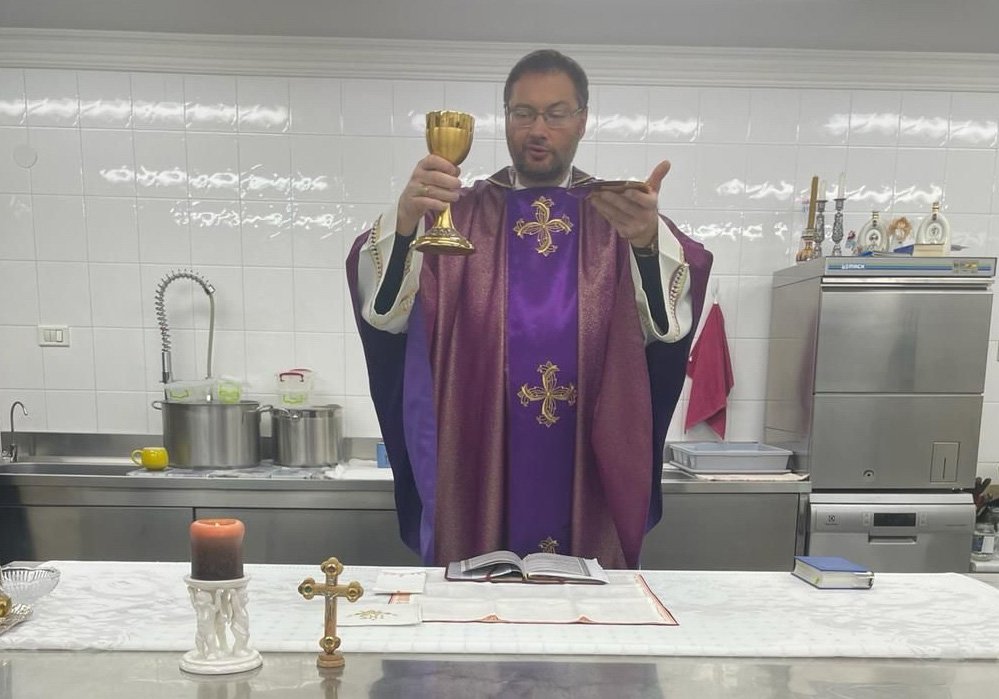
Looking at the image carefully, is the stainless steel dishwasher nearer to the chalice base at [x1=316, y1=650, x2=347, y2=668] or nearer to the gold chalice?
the gold chalice

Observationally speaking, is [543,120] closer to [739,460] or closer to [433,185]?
[433,185]

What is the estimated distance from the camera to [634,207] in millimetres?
1228

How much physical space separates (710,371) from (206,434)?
6.35ft

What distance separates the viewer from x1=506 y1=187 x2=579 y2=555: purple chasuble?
1449mm

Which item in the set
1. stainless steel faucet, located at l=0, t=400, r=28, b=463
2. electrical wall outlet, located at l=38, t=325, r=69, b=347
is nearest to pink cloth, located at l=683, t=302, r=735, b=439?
electrical wall outlet, located at l=38, t=325, r=69, b=347

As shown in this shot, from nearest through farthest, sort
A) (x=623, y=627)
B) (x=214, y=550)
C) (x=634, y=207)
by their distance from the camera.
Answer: (x=214, y=550), (x=623, y=627), (x=634, y=207)

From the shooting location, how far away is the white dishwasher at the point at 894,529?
2.28m

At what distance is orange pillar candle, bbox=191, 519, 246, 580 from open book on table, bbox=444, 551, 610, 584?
0.42m

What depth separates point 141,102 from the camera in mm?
2615

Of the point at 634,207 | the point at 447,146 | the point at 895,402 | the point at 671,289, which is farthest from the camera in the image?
the point at 895,402

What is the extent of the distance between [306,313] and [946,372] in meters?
2.39

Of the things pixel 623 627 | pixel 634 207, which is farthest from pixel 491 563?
pixel 634 207

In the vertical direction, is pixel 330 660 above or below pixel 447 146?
below

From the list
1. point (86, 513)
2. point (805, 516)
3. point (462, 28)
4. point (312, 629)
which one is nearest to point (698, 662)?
point (312, 629)
